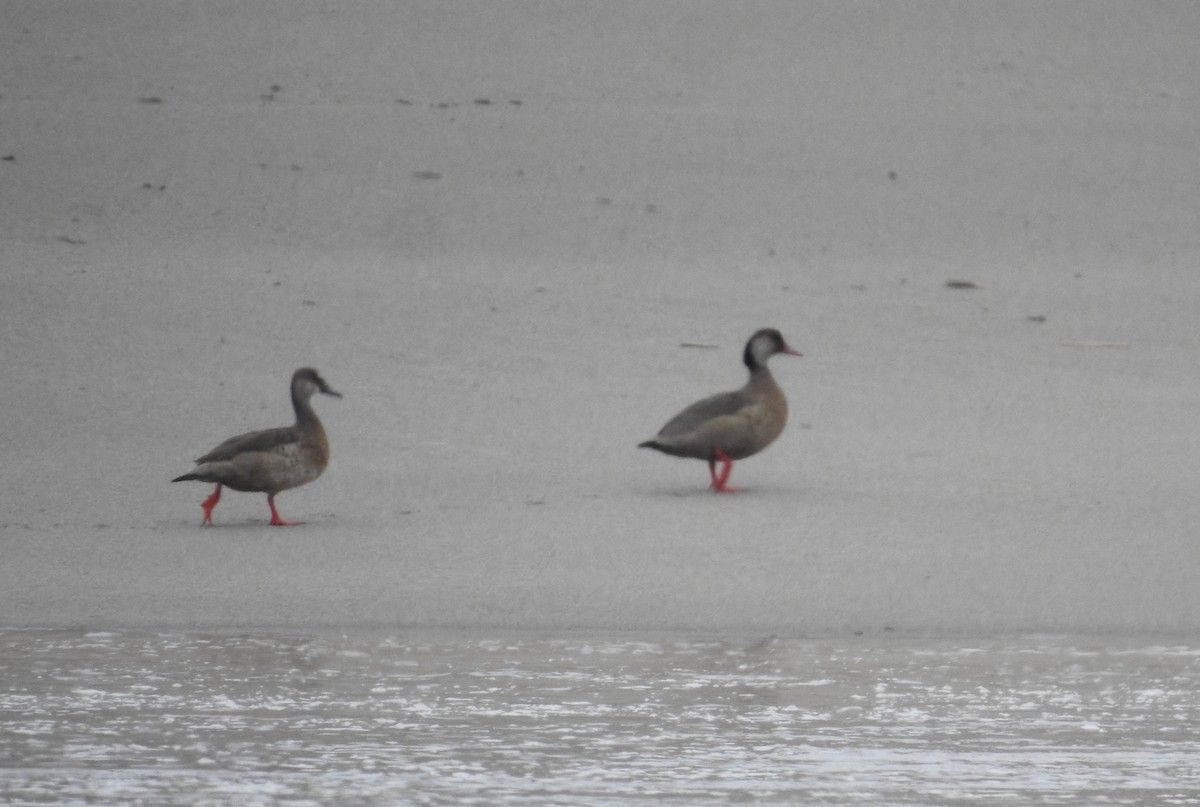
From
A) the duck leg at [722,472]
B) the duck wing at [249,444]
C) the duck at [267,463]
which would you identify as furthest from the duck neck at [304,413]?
the duck leg at [722,472]

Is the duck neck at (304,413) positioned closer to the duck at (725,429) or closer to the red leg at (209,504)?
the red leg at (209,504)

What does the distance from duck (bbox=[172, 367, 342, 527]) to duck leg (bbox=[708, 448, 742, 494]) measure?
1643 millimetres

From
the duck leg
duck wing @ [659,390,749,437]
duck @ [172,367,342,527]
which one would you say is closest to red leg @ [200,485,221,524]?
duck @ [172,367,342,527]

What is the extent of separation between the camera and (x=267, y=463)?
7.92m

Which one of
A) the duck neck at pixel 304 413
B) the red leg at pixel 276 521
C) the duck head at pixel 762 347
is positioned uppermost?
the duck head at pixel 762 347

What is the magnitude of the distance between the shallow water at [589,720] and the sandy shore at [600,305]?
1.52 ft

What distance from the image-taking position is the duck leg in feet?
28.2

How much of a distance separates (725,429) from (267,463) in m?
2.02

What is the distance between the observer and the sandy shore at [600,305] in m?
7.11

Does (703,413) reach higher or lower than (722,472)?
higher

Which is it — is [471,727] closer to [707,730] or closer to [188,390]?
[707,730]

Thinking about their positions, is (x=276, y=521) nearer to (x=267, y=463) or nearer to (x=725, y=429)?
(x=267, y=463)

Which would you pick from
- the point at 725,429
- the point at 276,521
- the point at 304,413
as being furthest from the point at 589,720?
the point at 725,429

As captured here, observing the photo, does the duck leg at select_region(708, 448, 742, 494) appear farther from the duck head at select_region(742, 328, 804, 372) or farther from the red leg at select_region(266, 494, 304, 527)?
the red leg at select_region(266, 494, 304, 527)
